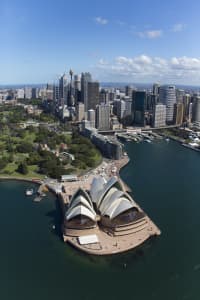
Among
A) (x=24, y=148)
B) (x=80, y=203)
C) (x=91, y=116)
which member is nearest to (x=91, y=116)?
(x=91, y=116)

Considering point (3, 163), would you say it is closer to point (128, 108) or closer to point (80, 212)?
point (80, 212)

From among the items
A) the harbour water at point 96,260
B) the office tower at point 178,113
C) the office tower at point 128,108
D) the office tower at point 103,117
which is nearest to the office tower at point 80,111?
the office tower at point 103,117

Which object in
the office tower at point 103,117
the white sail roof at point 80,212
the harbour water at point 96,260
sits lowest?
the harbour water at point 96,260

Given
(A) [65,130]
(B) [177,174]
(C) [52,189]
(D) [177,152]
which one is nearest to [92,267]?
(C) [52,189]

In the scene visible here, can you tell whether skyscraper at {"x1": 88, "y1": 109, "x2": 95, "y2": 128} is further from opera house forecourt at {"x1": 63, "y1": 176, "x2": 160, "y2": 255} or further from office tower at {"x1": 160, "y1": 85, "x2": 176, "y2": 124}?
opera house forecourt at {"x1": 63, "y1": 176, "x2": 160, "y2": 255}

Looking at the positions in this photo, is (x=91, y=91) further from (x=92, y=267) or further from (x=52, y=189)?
(x=92, y=267)

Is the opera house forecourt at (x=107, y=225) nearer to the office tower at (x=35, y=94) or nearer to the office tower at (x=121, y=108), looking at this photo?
the office tower at (x=121, y=108)

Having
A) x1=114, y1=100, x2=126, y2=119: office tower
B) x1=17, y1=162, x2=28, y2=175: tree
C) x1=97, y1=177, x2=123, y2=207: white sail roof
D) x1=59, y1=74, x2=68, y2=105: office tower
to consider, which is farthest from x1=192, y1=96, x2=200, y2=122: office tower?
→ x1=97, y1=177, x2=123, y2=207: white sail roof
